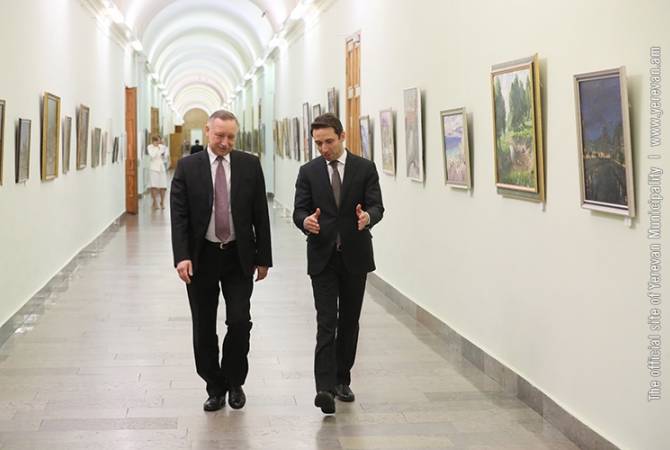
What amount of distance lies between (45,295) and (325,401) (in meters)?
7.02

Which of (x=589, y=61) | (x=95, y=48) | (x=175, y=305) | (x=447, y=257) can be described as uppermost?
(x=95, y=48)

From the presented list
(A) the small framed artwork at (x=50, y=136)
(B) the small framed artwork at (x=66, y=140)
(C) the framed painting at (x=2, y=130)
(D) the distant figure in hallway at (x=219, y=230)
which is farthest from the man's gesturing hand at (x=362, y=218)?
(B) the small framed artwork at (x=66, y=140)

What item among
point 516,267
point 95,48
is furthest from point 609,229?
point 95,48

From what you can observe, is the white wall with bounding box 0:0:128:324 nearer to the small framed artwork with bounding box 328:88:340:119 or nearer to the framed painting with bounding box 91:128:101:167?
the framed painting with bounding box 91:128:101:167

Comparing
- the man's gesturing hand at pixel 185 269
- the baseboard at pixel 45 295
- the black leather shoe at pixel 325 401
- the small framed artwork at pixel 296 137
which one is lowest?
the black leather shoe at pixel 325 401

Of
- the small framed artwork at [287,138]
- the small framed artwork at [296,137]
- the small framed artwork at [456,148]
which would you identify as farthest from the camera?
the small framed artwork at [287,138]

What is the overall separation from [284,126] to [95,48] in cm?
1030

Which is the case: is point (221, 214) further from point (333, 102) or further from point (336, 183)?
point (333, 102)

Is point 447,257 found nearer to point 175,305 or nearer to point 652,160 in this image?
point 175,305

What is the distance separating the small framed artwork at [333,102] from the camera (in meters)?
19.5

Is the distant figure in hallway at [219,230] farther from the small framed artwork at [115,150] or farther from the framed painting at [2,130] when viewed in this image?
the small framed artwork at [115,150]

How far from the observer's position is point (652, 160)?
597 centimetres

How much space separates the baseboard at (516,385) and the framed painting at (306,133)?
38.5 ft

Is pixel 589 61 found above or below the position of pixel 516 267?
above
